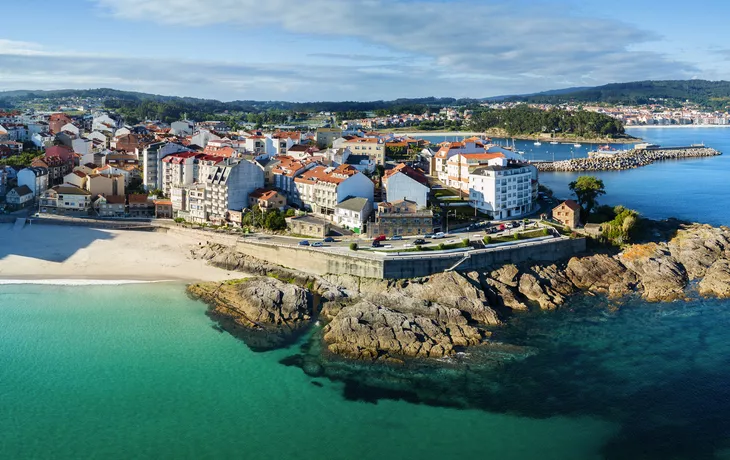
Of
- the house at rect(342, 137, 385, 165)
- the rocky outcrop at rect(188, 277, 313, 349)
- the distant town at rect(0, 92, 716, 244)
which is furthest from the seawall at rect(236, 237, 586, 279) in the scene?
the house at rect(342, 137, 385, 165)

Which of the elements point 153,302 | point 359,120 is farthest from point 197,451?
point 359,120

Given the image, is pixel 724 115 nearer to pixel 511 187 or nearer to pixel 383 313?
pixel 511 187

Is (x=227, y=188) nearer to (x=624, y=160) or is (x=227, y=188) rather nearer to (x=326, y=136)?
(x=326, y=136)

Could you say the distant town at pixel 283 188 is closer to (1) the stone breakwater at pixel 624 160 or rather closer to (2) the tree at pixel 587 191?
(2) the tree at pixel 587 191

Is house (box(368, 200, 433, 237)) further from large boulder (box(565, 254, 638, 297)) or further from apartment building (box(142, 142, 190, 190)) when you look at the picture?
apartment building (box(142, 142, 190, 190))

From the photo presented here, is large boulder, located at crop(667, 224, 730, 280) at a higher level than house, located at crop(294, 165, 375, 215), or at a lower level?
lower
